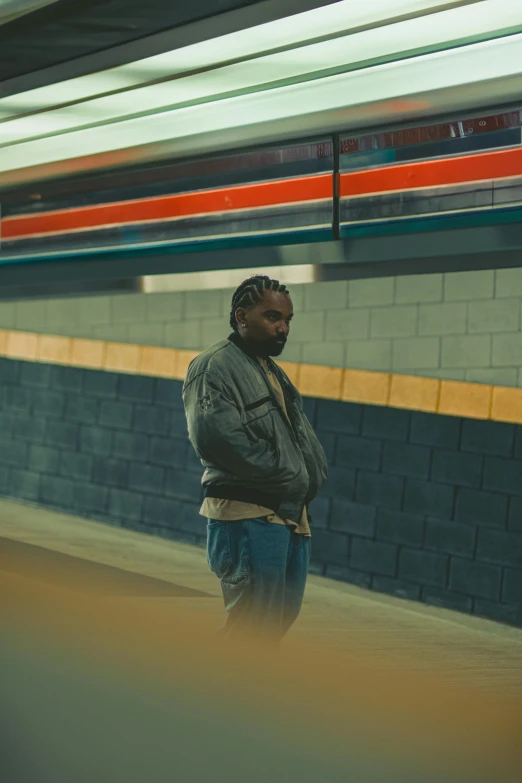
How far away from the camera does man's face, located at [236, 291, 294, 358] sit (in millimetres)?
3908

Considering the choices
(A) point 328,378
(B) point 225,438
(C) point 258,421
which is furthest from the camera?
(A) point 328,378

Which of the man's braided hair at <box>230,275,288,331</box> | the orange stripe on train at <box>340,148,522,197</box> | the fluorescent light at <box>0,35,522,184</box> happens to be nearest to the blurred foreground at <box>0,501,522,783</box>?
the man's braided hair at <box>230,275,288,331</box>

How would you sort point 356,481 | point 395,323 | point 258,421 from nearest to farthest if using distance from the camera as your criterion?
point 258,421, point 395,323, point 356,481

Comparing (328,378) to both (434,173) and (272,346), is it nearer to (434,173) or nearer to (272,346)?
(434,173)

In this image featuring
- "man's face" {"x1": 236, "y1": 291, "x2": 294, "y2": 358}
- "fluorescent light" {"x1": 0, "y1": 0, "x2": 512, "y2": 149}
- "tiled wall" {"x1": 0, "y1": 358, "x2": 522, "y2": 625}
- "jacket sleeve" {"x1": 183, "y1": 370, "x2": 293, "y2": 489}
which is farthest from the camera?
"tiled wall" {"x1": 0, "y1": 358, "x2": 522, "y2": 625}

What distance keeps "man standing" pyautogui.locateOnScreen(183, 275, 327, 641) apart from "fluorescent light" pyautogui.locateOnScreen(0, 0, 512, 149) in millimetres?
821

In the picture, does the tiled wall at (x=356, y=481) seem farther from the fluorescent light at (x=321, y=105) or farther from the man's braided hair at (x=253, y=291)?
the man's braided hair at (x=253, y=291)

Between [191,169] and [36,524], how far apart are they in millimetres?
4599

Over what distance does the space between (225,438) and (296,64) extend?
1398mm

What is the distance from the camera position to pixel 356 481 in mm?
7500

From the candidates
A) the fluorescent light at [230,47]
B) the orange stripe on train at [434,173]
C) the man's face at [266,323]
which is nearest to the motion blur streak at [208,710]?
the fluorescent light at [230,47]

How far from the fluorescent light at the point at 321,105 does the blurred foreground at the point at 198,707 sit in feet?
9.57

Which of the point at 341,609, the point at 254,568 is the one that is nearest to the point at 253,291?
the point at 254,568

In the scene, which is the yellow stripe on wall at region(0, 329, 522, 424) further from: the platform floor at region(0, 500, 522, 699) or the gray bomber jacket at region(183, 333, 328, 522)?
the gray bomber jacket at region(183, 333, 328, 522)
